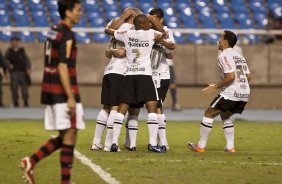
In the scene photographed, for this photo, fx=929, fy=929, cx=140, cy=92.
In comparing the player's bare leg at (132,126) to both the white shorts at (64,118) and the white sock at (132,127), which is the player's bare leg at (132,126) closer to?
the white sock at (132,127)

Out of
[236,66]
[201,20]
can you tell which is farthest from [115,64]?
[201,20]

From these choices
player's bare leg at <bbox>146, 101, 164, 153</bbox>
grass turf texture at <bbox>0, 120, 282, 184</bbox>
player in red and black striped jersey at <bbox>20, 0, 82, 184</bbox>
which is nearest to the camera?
player in red and black striped jersey at <bbox>20, 0, 82, 184</bbox>

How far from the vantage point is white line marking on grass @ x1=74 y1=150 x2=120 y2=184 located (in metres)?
10.1

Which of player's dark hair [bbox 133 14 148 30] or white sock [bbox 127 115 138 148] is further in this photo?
white sock [bbox 127 115 138 148]

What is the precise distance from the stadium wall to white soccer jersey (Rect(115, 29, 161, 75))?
13.2 m

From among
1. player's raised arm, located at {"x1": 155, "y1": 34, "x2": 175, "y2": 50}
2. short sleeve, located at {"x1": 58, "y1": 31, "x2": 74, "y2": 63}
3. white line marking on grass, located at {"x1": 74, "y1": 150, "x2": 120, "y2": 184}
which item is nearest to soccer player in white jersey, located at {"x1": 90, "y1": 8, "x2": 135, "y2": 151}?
player's raised arm, located at {"x1": 155, "y1": 34, "x2": 175, "y2": 50}

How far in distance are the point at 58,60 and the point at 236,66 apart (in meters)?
4.88

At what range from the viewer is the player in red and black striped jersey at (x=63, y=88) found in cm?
906

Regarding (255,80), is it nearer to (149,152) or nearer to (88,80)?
(88,80)

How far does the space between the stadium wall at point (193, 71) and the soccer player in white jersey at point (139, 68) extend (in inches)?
518

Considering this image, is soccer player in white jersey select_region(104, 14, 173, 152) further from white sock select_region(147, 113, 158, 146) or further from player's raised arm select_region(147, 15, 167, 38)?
player's raised arm select_region(147, 15, 167, 38)

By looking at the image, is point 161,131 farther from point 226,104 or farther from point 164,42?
point 164,42

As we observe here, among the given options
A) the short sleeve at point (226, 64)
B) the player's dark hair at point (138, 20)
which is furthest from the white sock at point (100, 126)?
the short sleeve at point (226, 64)

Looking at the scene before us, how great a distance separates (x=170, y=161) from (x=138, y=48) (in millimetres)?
1832
